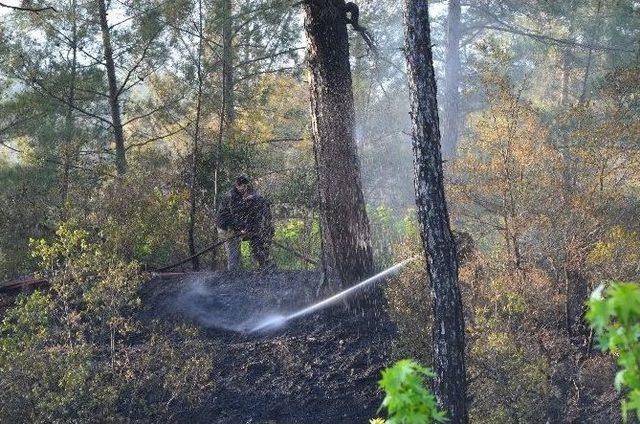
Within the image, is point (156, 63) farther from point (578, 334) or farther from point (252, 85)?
point (578, 334)

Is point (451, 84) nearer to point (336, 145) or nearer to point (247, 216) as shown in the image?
point (247, 216)

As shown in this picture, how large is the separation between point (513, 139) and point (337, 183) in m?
2.38

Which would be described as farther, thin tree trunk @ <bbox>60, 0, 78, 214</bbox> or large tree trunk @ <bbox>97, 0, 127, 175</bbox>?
large tree trunk @ <bbox>97, 0, 127, 175</bbox>

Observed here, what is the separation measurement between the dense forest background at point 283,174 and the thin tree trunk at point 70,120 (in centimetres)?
4

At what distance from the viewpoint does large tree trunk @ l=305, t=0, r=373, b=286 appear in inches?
362

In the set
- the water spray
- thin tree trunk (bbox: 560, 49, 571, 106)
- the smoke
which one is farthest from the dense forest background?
thin tree trunk (bbox: 560, 49, 571, 106)

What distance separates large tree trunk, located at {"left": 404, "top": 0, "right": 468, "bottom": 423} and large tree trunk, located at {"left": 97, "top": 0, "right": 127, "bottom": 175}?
9.22 metres

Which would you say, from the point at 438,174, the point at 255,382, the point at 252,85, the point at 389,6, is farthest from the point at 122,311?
the point at 389,6

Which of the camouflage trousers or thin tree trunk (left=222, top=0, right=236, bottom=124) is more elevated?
thin tree trunk (left=222, top=0, right=236, bottom=124)

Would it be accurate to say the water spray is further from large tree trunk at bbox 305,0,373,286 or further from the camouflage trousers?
the camouflage trousers

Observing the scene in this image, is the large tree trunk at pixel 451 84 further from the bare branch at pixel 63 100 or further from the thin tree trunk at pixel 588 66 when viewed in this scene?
the bare branch at pixel 63 100

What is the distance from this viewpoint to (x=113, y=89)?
598 inches

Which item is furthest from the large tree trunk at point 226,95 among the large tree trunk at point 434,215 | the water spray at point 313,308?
the large tree trunk at point 434,215

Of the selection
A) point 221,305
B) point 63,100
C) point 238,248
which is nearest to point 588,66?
point 238,248
